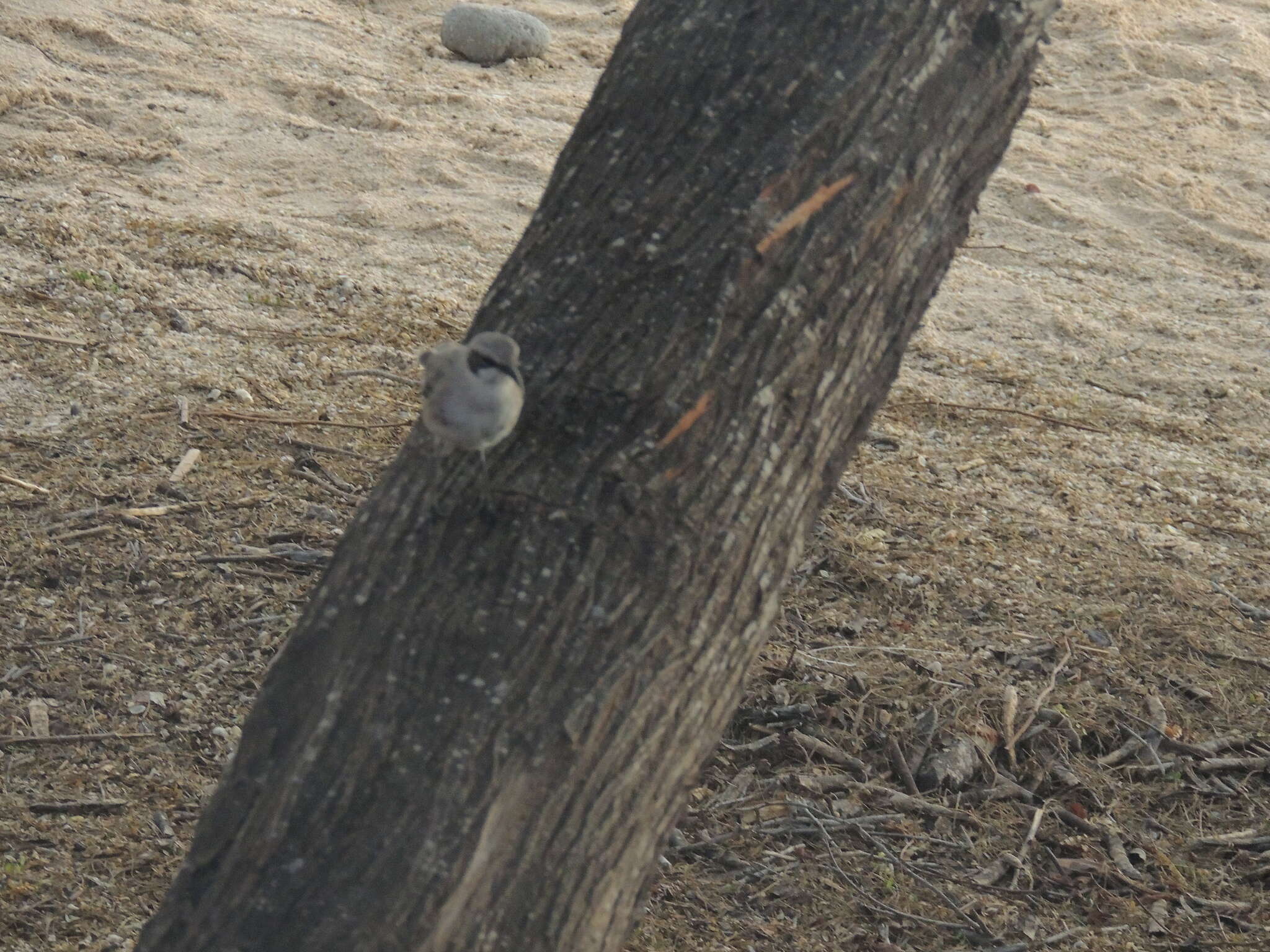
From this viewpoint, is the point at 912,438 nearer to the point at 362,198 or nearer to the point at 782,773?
the point at 782,773

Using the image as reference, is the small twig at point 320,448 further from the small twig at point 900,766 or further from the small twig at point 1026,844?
the small twig at point 1026,844

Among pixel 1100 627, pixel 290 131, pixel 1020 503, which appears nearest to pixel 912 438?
pixel 1020 503

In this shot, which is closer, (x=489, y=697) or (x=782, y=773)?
(x=489, y=697)

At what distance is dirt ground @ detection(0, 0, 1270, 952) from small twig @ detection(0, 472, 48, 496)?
0.03 m

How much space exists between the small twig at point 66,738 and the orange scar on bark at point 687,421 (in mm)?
1646

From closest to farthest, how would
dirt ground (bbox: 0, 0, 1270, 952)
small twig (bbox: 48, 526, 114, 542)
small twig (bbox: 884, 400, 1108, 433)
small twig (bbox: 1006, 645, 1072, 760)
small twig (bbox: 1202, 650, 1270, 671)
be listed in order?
dirt ground (bbox: 0, 0, 1270, 952) → small twig (bbox: 1006, 645, 1072, 760) → small twig (bbox: 48, 526, 114, 542) → small twig (bbox: 1202, 650, 1270, 671) → small twig (bbox: 884, 400, 1108, 433)

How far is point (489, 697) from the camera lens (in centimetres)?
168

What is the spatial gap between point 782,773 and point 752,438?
1.36m

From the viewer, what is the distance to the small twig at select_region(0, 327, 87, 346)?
4.22 metres

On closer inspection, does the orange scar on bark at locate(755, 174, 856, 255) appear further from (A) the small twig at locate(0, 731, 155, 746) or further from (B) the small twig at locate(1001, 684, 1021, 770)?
(A) the small twig at locate(0, 731, 155, 746)

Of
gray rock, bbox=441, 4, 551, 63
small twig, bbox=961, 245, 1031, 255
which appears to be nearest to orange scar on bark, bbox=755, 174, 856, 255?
small twig, bbox=961, 245, 1031, 255

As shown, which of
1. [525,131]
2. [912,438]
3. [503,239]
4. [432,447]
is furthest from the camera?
[525,131]

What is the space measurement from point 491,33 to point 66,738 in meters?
5.66

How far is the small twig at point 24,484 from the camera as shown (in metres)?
3.50
